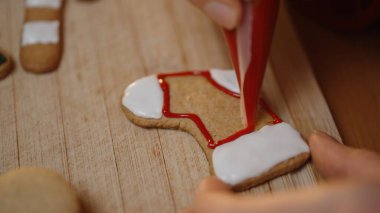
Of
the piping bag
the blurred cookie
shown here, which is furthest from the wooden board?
the piping bag

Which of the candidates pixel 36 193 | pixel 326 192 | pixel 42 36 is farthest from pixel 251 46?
pixel 42 36

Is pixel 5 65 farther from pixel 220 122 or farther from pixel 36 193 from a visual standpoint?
pixel 220 122

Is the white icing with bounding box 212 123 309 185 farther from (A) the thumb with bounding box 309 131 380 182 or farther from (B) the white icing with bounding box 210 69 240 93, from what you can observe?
(B) the white icing with bounding box 210 69 240 93

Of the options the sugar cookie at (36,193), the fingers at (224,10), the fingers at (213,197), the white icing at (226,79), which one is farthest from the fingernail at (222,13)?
the sugar cookie at (36,193)

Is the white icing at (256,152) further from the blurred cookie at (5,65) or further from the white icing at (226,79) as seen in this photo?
the blurred cookie at (5,65)

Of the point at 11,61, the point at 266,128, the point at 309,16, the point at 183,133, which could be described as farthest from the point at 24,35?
the point at 309,16
